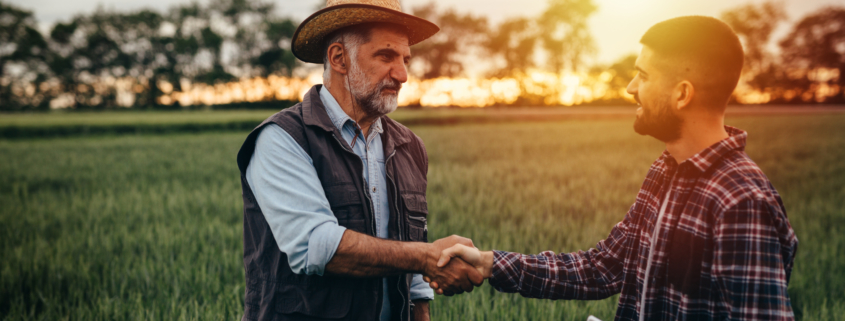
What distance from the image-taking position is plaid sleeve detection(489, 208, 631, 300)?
6.45 ft

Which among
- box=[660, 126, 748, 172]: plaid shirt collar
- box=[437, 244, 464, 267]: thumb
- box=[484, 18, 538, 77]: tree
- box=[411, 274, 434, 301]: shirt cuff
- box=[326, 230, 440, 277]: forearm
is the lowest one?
box=[411, 274, 434, 301]: shirt cuff

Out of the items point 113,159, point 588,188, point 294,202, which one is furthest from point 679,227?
point 113,159

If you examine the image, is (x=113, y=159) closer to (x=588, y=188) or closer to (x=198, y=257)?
(x=198, y=257)

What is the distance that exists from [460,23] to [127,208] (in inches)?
1931

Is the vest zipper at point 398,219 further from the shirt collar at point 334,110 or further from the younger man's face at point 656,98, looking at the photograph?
the younger man's face at point 656,98

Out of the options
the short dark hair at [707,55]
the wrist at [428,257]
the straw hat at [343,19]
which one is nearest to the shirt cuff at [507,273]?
the wrist at [428,257]

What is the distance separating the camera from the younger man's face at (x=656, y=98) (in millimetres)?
1434

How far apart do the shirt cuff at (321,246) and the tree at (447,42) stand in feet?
151

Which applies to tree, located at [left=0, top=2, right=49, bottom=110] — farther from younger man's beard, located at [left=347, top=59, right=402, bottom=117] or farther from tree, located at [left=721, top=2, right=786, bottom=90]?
tree, located at [left=721, top=2, right=786, bottom=90]

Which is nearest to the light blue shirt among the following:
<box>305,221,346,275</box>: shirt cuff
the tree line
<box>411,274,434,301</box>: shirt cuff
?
<box>305,221,346,275</box>: shirt cuff

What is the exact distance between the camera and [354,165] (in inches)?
73.5

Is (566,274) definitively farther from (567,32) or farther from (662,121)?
(567,32)

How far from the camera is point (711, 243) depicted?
132 cm

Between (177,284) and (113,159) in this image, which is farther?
(113,159)
